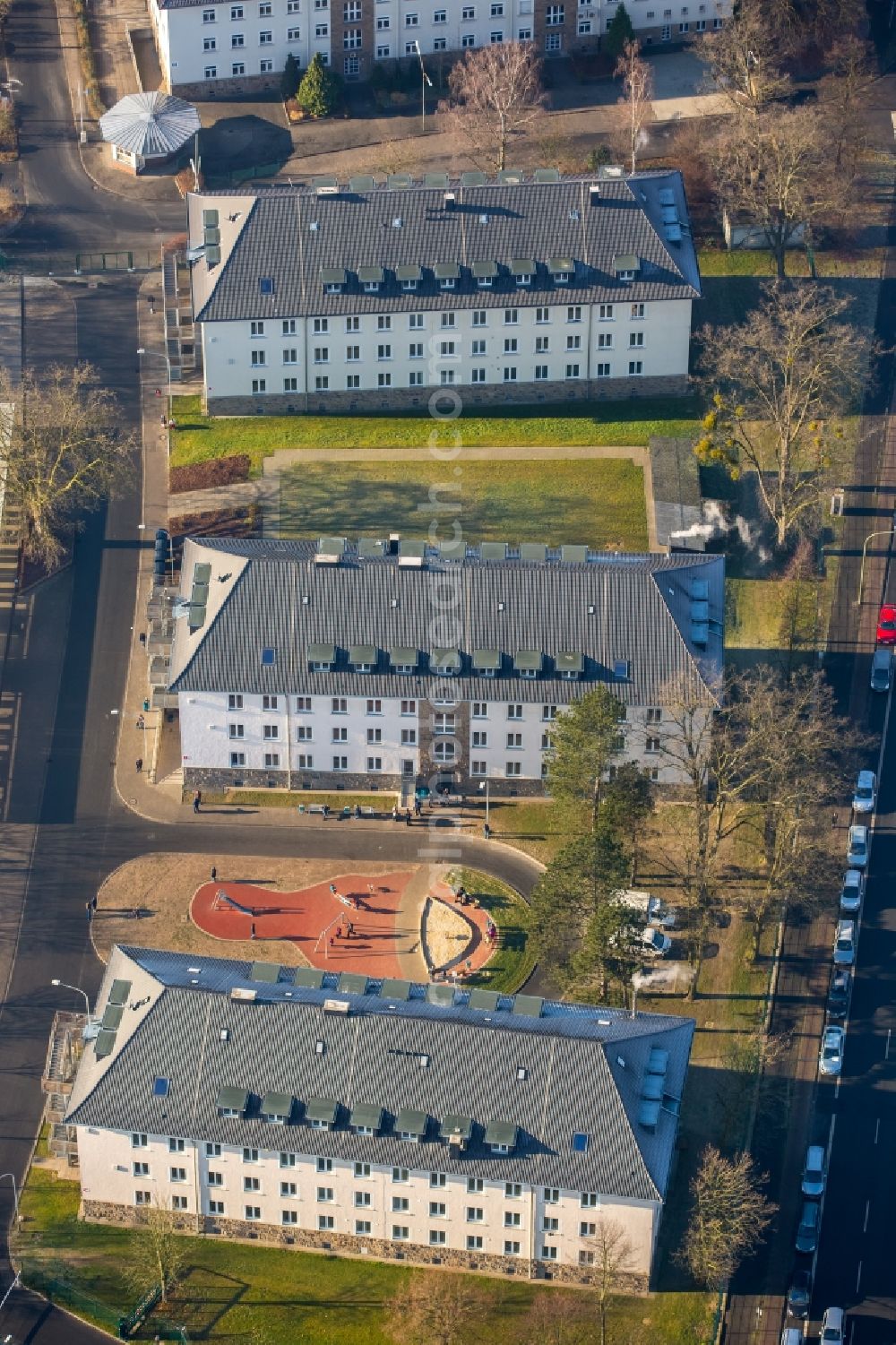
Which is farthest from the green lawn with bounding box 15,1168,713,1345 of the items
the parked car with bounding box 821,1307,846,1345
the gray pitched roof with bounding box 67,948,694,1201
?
the gray pitched roof with bounding box 67,948,694,1201

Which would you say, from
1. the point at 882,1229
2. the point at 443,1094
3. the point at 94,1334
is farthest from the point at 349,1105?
the point at 882,1229

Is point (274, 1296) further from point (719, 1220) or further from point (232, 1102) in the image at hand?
point (719, 1220)

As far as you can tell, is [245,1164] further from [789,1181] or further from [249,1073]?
[789,1181]

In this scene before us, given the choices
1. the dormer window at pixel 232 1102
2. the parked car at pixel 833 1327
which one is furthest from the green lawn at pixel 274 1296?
the dormer window at pixel 232 1102

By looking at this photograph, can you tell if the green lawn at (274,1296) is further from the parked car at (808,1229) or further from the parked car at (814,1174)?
the parked car at (814,1174)

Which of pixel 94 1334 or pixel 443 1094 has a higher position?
pixel 443 1094

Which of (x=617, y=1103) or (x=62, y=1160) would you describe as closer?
(x=617, y=1103)

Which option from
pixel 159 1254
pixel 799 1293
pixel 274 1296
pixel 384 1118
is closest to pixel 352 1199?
pixel 384 1118
